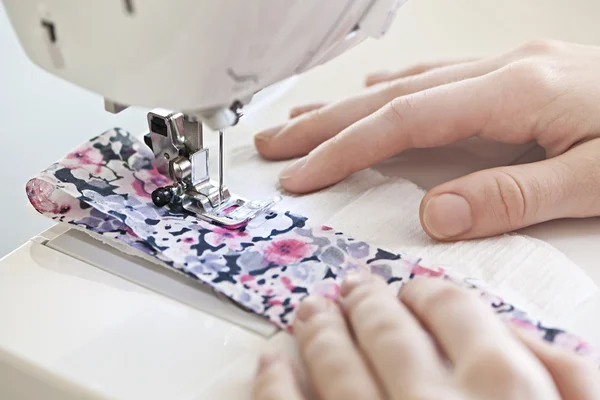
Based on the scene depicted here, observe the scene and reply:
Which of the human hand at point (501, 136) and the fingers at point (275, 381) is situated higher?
the human hand at point (501, 136)

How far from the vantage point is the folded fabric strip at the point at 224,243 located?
56cm

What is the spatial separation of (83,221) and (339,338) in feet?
0.86

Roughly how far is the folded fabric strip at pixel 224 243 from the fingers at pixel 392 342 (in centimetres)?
4

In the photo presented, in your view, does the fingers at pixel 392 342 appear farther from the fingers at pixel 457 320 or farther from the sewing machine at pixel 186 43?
the sewing machine at pixel 186 43

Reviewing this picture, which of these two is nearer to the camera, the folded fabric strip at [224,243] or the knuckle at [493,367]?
the knuckle at [493,367]

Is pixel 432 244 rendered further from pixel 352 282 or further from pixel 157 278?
pixel 157 278

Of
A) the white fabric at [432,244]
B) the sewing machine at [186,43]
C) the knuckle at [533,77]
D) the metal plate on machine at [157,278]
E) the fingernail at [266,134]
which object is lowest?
the white fabric at [432,244]

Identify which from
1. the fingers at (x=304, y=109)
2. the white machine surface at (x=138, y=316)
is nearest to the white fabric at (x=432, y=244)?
the white machine surface at (x=138, y=316)

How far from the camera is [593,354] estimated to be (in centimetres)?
49

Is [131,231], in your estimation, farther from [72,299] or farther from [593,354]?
[593,354]

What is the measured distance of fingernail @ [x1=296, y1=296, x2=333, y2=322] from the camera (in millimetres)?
528

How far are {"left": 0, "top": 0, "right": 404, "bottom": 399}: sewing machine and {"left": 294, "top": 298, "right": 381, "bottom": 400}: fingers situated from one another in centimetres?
3

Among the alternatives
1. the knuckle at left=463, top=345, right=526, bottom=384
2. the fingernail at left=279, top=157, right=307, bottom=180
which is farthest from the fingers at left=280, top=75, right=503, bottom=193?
the knuckle at left=463, top=345, right=526, bottom=384

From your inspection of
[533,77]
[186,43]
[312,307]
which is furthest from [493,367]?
[533,77]
